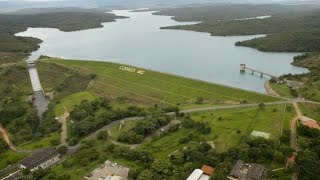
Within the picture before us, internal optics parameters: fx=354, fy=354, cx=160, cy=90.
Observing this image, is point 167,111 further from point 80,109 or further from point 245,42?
point 245,42

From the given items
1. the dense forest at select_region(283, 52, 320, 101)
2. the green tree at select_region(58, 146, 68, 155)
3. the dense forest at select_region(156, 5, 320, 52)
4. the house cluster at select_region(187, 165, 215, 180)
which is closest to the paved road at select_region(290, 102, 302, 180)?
the dense forest at select_region(283, 52, 320, 101)

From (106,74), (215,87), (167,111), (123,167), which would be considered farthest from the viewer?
(106,74)

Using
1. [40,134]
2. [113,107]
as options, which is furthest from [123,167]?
[113,107]

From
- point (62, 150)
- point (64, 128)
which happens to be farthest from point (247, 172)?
point (64, 128)

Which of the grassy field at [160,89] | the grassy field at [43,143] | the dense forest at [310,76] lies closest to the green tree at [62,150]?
the grassy field at [43,143]

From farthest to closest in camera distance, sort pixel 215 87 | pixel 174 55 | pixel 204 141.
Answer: pixel 174 55, pixel 215 87, pixel 204 141

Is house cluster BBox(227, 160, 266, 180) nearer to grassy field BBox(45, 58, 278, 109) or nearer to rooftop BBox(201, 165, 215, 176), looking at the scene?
rooftop BBox(201, 165, 215, 176)

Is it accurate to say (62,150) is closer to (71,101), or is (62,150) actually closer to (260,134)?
(71,101)

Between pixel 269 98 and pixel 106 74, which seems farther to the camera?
pixel 106 74
